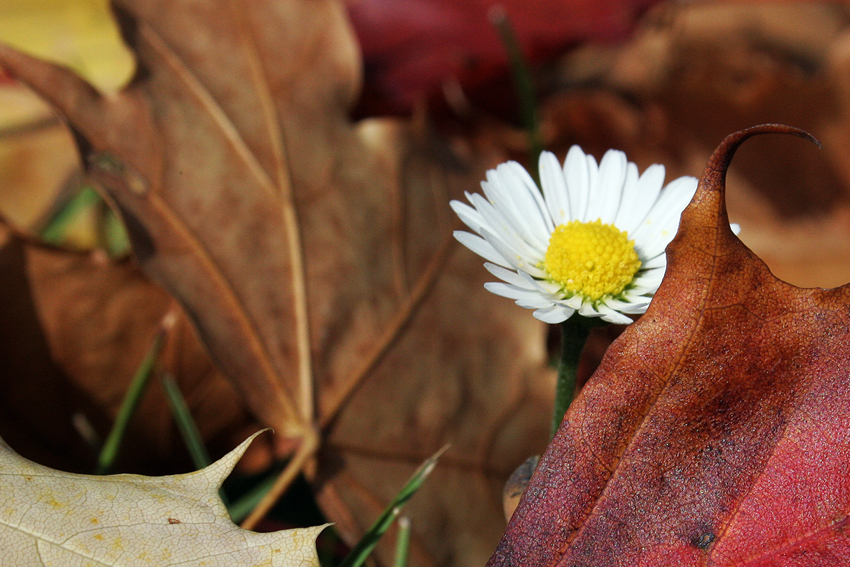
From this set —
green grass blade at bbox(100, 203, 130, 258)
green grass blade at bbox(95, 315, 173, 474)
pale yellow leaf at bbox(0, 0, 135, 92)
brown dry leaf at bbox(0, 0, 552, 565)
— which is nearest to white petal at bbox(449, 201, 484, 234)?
brown dry leaf at bbox(0, 0, 552, 565)

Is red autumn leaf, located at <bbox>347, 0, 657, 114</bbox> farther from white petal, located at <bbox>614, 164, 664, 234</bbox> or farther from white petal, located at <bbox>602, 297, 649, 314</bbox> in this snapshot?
white petal, located at <bbox>602, 297, 649, 314</bbox>

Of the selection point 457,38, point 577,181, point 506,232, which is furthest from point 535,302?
point 457,38

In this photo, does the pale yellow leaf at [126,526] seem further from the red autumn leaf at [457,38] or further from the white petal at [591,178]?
the red autumn leaf at [457,38]

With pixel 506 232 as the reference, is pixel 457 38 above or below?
below

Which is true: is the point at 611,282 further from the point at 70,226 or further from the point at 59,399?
the point at 70,226

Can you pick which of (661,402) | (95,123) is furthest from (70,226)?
(661,402)

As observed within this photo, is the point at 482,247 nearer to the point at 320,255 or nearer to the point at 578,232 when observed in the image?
the point at 578,232
